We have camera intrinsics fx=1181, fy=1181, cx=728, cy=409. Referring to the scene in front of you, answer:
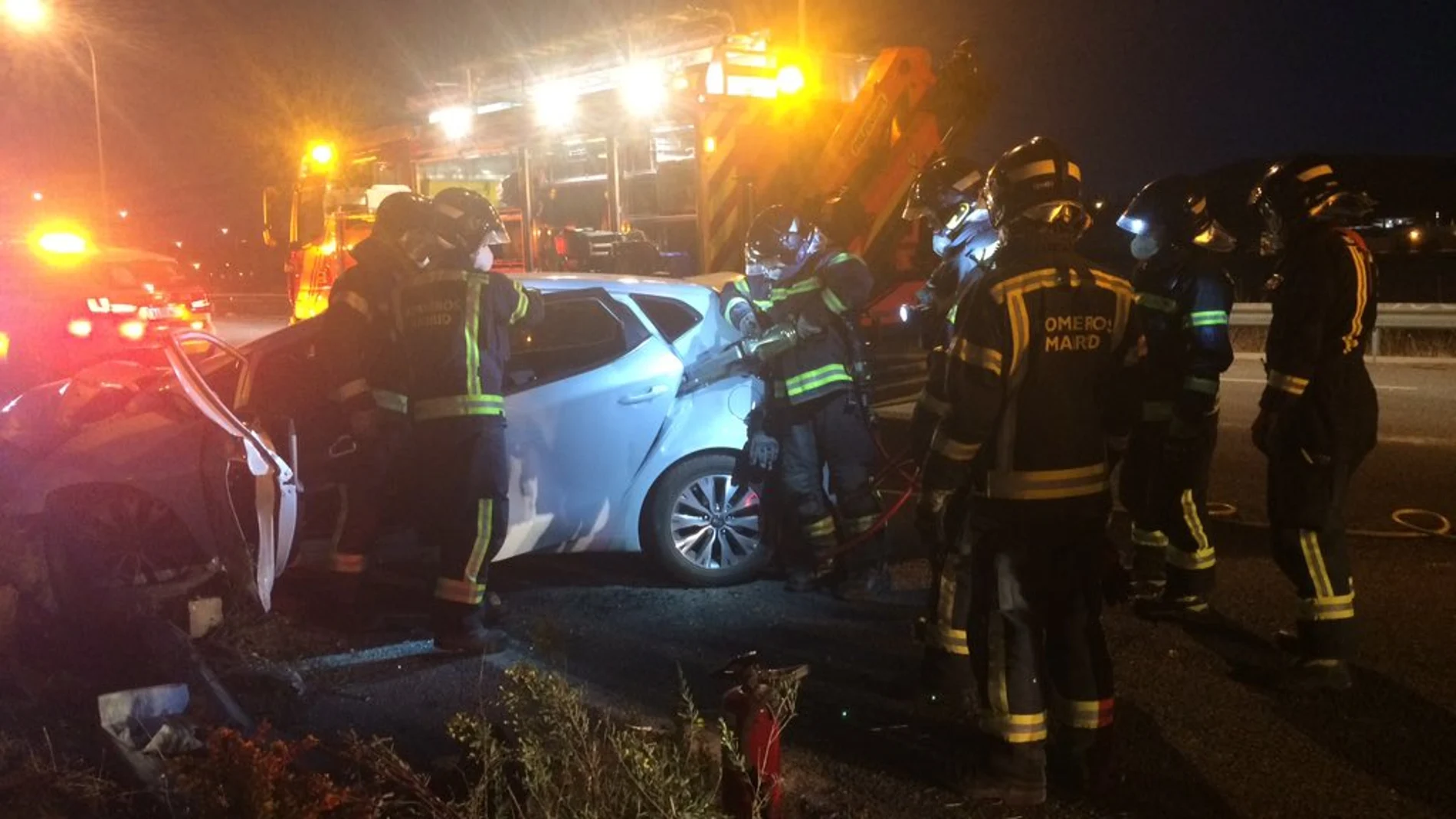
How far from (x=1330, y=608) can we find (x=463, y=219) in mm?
3542

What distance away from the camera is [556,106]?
12.6 metres

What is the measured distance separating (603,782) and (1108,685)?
153 centimetres

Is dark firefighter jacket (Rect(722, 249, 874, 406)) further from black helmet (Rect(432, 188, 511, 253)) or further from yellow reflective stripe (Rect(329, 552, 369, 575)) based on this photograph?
yellow reflective stripe (Rect(329, 552, 369, 575))

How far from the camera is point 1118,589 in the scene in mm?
3596

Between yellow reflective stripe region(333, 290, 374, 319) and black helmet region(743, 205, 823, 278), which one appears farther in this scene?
black helmet region(743, 205, 823, 278)

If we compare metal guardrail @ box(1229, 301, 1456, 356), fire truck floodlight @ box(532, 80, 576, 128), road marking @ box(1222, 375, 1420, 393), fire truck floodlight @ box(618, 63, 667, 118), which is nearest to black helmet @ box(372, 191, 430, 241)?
fire truck floodlight @ box(618, 63, 667, 118)

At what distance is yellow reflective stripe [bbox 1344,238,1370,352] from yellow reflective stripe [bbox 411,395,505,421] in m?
3.16

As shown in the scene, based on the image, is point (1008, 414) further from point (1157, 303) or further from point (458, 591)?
point (458, 591)

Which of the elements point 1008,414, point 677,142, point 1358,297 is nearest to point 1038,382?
point 1008,414

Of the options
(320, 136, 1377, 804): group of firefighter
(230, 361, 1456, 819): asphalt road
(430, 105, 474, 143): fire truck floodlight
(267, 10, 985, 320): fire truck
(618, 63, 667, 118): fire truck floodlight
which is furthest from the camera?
(430, 105, 474, 143): fire truck floodlight

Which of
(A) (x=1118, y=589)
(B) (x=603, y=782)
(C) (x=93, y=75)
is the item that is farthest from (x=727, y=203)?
(C) (x=93, y=75)

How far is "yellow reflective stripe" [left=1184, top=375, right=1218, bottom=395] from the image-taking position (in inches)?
181

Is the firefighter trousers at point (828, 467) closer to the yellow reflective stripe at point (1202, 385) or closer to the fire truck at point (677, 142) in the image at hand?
the yellow reflective stripe at point (1202, 385)

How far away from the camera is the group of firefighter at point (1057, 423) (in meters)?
3.34
